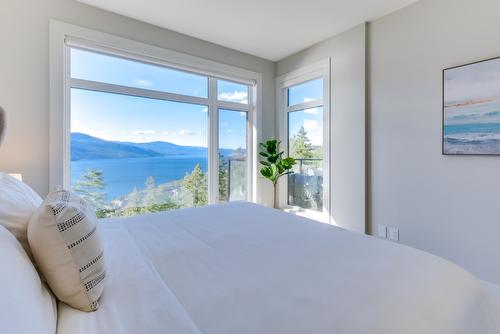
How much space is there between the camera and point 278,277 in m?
0.89

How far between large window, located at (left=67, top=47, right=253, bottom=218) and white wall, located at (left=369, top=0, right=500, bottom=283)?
1875 millimetres

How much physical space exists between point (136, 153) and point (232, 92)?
1.61 metres

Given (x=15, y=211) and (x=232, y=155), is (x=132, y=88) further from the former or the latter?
(x=15, y=211)

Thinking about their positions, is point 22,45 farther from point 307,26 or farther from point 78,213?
point 307,26

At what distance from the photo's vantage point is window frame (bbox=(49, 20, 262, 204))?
7.37ft

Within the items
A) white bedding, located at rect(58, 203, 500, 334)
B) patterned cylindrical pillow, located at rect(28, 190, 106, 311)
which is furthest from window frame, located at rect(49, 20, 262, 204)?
patterned cylindrical pillow, located at rect(28, 190, 106, 311)

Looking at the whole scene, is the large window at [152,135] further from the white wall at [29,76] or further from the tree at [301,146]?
the tree at [301,146]

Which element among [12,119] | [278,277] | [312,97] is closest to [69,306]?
[278,277]

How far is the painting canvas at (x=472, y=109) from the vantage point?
1.86 meters

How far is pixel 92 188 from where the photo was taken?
8.46ft

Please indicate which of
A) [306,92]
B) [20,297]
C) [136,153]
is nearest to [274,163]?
[306,92]

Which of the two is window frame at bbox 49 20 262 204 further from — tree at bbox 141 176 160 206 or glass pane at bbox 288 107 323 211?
tree at bbox 141 176 160 206

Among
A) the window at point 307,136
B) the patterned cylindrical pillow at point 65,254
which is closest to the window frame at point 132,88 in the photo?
the window at point 307,136

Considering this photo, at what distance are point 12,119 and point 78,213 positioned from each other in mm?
2111
